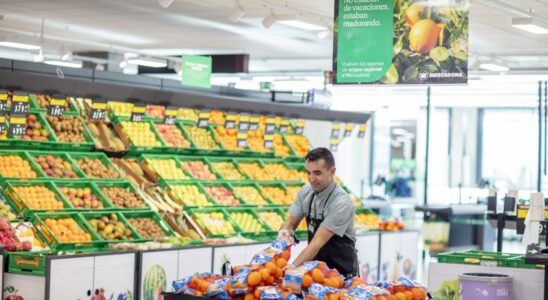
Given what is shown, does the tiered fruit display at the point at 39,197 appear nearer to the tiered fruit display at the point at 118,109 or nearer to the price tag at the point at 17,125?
the price tag at the point at 17,125

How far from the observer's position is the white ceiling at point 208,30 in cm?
1242

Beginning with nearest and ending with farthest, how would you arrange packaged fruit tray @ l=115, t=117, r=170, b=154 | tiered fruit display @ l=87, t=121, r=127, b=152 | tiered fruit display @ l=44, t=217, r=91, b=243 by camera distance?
1. tiered fruit display @ l=44, t=217, r=91, b=243
2. tiered fruit display @ l=87, t=121, r=127, b=152
3. packaged fruit tray @ l=115, t=117, r=170, b=154

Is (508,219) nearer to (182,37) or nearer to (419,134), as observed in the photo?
(182,37)

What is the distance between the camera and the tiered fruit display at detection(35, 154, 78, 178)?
366 inches

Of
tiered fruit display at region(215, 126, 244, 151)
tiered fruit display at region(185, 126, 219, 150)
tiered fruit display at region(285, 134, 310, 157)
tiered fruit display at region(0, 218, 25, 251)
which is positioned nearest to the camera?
tiered fruit display at region(0, 218, 25, 251)

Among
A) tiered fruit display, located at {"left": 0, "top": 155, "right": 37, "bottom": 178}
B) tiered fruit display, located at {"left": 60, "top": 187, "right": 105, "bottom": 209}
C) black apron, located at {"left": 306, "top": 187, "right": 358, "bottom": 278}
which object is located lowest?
black apron, located at {"left": 306, "top": 187, "right": 358, "bottom": 278}

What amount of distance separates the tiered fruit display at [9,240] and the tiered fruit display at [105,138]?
229 cm

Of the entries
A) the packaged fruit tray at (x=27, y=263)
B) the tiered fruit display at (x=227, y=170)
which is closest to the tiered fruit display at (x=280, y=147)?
the tiered fruit display at (x=227, y=170)

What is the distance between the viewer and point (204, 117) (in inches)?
434

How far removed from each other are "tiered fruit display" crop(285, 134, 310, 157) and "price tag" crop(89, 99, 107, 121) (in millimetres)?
4101

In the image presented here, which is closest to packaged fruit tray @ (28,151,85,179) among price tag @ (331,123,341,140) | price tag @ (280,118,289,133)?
price tag @ (280,118,289,133)

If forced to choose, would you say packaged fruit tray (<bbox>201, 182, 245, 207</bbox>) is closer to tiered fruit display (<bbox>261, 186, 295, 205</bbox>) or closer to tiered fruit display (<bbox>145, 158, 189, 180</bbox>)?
tiered fruit display (<bbox>145, 158, 189, 180</bbox>)

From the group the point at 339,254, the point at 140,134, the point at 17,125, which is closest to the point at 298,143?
the point at 140,134

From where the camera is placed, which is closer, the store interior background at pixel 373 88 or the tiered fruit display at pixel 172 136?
the tiered fruit display at pixel 172 136
